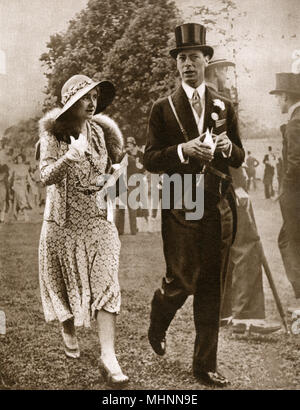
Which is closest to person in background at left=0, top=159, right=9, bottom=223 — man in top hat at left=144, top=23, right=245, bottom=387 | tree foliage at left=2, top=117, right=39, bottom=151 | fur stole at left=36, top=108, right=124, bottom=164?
tree foliage at left=2, top=117, right=39, bottom=151

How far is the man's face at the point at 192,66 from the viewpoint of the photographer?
5.71m

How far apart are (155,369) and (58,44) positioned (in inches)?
120

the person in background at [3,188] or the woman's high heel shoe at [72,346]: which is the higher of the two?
the person in background at [3,188]

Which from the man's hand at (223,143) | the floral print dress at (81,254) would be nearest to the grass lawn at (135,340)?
the floral print dress at (81,254)

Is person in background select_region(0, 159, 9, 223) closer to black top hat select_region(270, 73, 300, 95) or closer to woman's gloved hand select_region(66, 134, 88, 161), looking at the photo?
woman's gloved hand select_region(66, 134, 88, 161)

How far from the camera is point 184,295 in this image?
18.5ft

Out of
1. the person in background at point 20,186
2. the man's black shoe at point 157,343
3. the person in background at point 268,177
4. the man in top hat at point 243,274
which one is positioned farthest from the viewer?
the person in background at point 20,186

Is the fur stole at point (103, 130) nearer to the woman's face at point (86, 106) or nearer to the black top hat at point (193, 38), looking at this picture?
the woman's face at point (86, 106)

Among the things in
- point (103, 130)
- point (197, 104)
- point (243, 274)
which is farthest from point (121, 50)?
point (243, 274)

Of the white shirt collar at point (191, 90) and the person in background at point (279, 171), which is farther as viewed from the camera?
the person in background at point (279, 171)

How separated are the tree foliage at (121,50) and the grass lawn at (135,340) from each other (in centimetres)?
124

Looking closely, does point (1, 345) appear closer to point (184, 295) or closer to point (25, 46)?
point (184, 295)

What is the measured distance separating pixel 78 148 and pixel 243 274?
6.17 ft

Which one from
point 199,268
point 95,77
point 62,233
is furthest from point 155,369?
point 95,77
